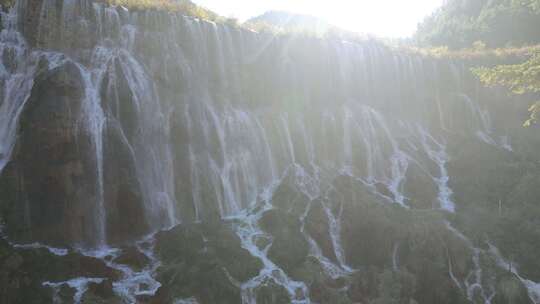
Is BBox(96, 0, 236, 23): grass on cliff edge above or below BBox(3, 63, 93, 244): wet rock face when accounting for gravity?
above

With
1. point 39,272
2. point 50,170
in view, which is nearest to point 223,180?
point 50,170

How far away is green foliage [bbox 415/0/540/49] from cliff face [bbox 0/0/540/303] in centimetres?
2988

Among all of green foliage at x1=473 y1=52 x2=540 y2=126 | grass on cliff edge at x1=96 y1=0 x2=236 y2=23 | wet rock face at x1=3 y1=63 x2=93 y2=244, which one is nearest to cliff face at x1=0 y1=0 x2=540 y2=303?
wet rock face at x1=3 y1=63 x2=93 y2=244

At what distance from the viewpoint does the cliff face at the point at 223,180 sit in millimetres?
15953

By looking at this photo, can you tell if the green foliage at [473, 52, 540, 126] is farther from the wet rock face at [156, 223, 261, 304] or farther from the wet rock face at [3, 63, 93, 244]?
the wet rock face at [3, 63, 93, 244]

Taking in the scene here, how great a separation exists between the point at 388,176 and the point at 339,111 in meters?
4.97

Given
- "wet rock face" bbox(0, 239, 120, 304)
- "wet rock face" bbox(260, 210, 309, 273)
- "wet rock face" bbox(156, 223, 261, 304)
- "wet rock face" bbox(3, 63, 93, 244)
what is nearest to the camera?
"wet rock face" bbox(0, 239, 120, 304)

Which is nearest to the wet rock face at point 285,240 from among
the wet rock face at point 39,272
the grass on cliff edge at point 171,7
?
the wet rock face at point 39,272

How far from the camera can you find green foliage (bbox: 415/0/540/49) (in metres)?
52.1

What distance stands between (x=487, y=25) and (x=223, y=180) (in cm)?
4655

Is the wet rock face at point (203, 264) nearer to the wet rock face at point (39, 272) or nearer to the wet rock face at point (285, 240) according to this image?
the wet rock face at point (285, 240)

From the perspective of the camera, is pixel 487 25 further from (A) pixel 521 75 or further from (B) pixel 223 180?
(A) pixel 521 75

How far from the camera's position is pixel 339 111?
2819 cm

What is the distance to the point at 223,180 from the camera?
21.1m
